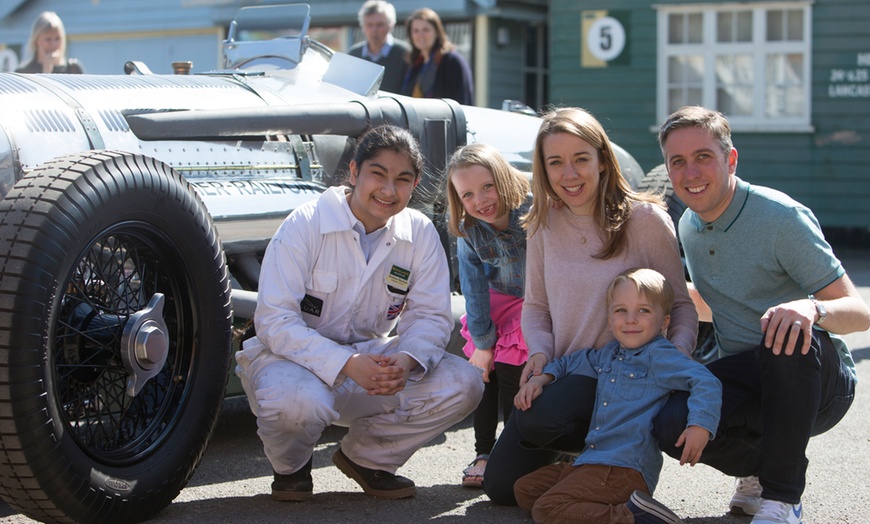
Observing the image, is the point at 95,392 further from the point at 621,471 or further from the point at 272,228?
the point at 621,471

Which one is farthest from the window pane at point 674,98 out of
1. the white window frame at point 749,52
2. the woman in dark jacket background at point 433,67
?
the woman in dark jacket background at point 433,67

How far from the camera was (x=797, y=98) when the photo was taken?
13.1 m

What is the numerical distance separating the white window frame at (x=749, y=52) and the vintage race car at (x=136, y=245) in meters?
8.79

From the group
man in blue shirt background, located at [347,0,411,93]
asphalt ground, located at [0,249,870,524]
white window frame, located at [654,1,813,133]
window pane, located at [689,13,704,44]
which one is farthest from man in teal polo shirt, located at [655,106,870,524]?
window pane, located at [689,13,704,44]

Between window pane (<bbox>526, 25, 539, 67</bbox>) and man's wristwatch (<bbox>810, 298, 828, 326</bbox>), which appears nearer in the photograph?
→ man's wristwatch (<bbox>810, 298, 828, 326</bbox>)

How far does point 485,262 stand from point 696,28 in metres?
10.3

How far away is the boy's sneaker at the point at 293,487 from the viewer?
3.59 meters

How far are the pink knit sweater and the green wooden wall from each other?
9402mm

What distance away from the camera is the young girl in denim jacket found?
3912 mm

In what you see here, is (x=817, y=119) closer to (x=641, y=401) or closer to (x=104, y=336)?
(x=641, y=401)

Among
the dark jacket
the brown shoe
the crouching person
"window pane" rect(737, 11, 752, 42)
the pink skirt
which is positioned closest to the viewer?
the crouching person

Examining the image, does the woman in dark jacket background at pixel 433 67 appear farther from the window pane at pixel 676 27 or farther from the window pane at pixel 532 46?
the window pane at pixel 532 46

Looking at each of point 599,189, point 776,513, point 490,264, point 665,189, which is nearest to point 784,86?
point 665,189

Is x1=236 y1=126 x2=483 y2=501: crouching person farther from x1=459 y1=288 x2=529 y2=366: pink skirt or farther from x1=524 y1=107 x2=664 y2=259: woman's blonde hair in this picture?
x1=524 y1=107 x2=664 y2=259: woman's blonde hair
